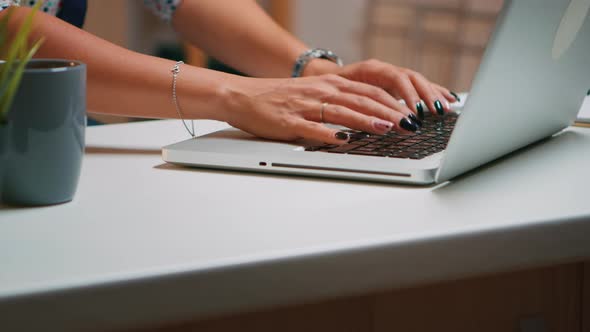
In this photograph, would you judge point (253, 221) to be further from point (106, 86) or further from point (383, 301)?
point (106, 86)

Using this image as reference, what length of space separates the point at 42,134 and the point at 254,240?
19 cm

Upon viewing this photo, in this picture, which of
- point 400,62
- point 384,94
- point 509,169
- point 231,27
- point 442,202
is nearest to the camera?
point 442,202

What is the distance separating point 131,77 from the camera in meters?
0.83

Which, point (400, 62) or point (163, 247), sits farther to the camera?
point (400, 62)

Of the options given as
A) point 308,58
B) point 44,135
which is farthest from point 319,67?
point 44,135

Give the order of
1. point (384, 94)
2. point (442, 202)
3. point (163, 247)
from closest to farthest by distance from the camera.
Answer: point (163, 247) → point (442, 202) → point (384, 94)

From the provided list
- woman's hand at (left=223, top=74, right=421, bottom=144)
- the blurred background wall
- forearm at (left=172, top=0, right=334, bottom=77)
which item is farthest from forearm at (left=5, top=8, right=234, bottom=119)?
the blurred background wall

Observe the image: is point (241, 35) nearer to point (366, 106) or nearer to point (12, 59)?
point (366, 106)

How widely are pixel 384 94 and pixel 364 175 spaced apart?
8.2 inches

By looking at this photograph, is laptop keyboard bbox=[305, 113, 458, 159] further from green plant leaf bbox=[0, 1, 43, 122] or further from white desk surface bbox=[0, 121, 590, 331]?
green plant leaf bbox=[0, 1, 43, 122]

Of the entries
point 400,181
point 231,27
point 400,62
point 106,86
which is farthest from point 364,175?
point 400,62

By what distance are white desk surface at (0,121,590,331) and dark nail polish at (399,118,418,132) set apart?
0.11 m

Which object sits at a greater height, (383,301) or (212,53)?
(212,53)

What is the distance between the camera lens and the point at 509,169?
2.19ft
